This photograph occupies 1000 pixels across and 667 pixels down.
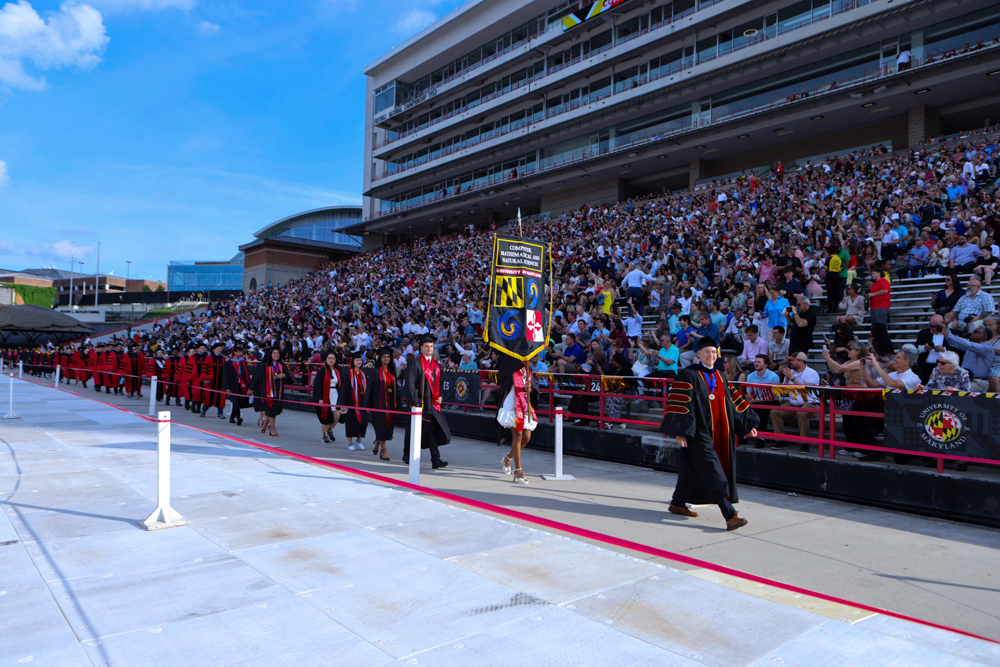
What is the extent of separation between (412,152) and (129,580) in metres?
52.4

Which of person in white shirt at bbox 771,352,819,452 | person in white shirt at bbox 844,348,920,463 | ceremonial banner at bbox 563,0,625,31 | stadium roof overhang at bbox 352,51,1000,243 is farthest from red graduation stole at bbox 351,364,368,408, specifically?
ceremonial banner at bbox 563,0,625,31

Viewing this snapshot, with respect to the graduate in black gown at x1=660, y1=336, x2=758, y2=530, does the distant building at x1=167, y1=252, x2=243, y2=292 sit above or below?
above

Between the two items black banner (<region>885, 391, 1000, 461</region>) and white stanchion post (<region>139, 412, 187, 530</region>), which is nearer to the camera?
white stanchion post (<region>139, 412, 187, 530</region>)

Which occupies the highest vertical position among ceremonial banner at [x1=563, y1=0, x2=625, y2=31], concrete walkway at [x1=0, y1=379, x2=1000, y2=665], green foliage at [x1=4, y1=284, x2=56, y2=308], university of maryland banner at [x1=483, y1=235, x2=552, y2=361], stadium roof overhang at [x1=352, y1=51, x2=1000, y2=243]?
ceremonial banner at [x1=563, y1=0, x2=625, y2=31]

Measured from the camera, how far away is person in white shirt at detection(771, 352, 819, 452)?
841 centimetres

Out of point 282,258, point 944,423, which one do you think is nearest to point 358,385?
point 944,423

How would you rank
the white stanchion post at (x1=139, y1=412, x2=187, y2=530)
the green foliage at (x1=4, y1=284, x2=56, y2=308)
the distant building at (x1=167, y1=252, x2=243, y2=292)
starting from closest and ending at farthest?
the white stanchion post at (x1=139, y1=412, x2=187, y2=530), the green foliage at (x1=4, y1=284, x2=56, y2=308), the distant building at (x1=167, y1=252, x2=243, y2=292)

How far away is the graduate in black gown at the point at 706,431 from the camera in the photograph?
6293 millimetres

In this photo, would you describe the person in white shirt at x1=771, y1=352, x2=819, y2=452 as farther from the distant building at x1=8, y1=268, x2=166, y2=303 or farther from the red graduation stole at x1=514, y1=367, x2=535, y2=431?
the distant building at x1=8, y1=268, x2=166, y2=303

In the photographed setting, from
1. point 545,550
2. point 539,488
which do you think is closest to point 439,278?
point 539,488

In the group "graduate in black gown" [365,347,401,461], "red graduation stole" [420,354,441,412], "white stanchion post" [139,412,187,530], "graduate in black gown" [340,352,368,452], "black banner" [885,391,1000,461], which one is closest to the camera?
"white stanchion post" [139,412,187,530]

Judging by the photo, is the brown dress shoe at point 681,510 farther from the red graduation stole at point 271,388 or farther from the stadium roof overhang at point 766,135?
Answer: the stadium roof overhang at point 766,135

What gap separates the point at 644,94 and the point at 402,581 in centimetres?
3364

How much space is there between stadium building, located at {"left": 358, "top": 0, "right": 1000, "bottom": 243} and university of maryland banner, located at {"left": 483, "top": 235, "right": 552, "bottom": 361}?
22401 mm
